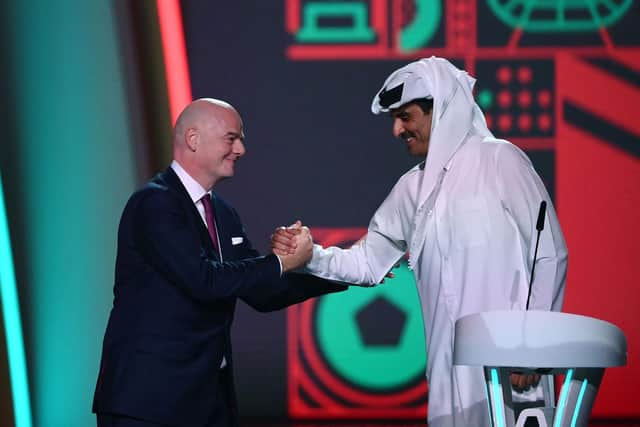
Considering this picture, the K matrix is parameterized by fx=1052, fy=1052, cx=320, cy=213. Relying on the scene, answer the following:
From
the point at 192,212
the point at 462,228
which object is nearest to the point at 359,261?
the point at 462,228

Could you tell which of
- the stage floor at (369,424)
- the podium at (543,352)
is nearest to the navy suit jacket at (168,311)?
the podium at (543,352)

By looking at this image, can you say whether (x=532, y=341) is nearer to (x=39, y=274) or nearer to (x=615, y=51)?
(x=39, y=274)

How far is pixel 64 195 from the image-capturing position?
503cm

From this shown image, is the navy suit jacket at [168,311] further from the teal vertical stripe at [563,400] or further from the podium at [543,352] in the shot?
the teal vertical stripe at [563,400]

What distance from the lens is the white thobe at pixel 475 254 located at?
3.02 m

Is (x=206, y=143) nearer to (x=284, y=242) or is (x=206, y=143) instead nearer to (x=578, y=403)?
(x=284, y=242)

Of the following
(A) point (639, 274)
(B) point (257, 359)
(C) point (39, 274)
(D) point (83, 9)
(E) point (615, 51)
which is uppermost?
(D) point (83, 9)

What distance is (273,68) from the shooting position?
577cm

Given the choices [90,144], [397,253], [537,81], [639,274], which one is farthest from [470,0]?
[397,253]

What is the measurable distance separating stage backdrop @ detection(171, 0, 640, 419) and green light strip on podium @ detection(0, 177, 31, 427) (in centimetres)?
128

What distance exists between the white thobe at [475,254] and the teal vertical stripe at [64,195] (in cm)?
228

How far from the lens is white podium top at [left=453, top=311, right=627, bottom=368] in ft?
7.61

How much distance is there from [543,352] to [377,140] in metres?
3.51

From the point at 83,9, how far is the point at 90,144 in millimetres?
656
